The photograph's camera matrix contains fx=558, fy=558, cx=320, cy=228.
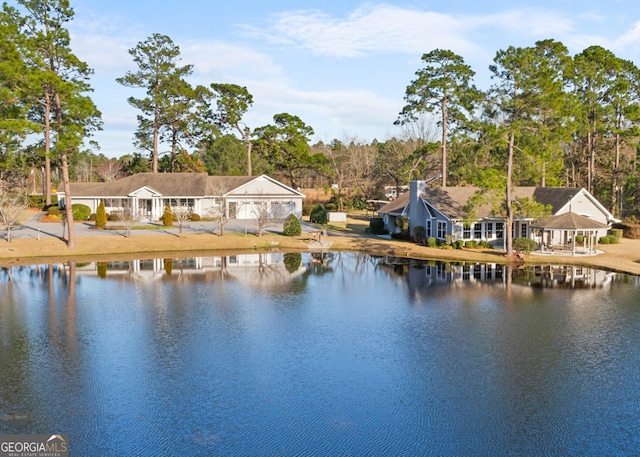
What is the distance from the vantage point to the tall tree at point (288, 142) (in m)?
67.4

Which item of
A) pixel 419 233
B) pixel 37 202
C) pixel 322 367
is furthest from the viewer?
pixel 37 202

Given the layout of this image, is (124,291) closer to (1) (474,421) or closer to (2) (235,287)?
(2) (235,287)

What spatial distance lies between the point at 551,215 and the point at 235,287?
2435cm

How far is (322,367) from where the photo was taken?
56.5 feet

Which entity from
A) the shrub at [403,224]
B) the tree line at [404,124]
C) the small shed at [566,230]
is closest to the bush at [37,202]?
the tree line at [404,124]

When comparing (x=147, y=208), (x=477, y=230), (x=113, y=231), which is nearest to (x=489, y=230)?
(x=477, y=230)

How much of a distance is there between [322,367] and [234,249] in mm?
26937

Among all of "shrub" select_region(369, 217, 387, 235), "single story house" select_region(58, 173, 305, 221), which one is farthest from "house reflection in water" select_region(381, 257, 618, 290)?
"single story house" select_region(58, 173, 305, 221)

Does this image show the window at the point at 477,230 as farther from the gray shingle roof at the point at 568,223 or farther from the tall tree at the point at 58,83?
the tall tree at the point at 58,83

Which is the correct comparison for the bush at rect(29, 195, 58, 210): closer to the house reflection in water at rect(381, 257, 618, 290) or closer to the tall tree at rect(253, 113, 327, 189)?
the tall tree at rect(253, 113, 327, 189)

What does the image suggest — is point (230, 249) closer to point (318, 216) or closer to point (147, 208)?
point (318, 216)

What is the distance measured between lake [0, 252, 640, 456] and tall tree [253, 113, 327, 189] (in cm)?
3861

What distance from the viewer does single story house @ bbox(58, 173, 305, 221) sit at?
56719 millimetres

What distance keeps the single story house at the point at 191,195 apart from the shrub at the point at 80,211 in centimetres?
198
